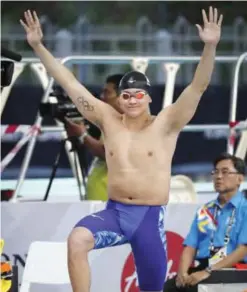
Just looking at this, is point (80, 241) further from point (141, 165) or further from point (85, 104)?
point (85, 104)

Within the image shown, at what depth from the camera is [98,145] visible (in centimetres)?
745

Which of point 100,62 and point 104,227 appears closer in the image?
point 104,227

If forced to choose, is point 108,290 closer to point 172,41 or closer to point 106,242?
point 106,242

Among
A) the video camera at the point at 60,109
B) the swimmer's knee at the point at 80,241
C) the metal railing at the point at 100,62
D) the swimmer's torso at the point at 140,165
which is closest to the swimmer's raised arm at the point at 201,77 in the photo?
the swimmer's torso at the point at 140,165

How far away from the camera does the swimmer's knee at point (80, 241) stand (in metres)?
5.68

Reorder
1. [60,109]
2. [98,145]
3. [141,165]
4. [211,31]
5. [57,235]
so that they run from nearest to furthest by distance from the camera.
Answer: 1. [211,31]
2. [141,165]
3. [98,145]
4. [57,235]
5. [60,109]

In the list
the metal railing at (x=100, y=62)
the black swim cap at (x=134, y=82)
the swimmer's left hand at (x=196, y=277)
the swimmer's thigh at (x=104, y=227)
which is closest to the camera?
the swimmer's thigh at (x=104, y=227)

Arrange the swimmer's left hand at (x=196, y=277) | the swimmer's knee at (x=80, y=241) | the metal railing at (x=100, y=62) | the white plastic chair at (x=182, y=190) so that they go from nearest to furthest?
the swimmer's knee at (x=80, y=241) < the swimmer's left hand at (x=196, y=277) < the metal railing at (x=100, y=62) < the white plastic chair at (x=182, y=190)

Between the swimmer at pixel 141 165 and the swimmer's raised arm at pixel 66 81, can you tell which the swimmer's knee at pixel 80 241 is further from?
the swimmer's raised arm at pixel 66 81

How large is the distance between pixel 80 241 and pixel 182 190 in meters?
2.74

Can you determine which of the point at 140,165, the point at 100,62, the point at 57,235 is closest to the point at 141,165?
the point at 140,165

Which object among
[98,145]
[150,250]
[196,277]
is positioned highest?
[98,145]

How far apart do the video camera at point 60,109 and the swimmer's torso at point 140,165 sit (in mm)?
1598

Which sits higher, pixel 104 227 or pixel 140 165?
pixel 140 165
